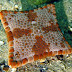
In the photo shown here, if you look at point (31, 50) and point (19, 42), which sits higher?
point (19, 42)

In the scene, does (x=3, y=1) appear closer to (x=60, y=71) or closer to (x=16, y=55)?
(x=16, y=55)

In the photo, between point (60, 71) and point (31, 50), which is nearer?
point (31, 50)

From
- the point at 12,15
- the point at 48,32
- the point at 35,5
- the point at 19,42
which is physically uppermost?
the point at 35,5

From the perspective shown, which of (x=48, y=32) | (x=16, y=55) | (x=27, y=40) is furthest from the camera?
(x=48, y=32)

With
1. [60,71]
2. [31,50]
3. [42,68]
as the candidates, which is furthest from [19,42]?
[60,71]

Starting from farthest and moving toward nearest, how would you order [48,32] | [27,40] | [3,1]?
[3,1]
[48,32]
[27,40]

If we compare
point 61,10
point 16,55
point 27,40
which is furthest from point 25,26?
point 61,10

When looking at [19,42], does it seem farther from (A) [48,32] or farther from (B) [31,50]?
(A) [48,32]
